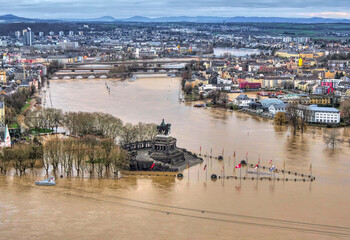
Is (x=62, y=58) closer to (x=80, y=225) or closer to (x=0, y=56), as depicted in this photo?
(x=0, y=56)

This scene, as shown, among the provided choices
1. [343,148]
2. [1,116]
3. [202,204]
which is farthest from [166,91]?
[202,204]

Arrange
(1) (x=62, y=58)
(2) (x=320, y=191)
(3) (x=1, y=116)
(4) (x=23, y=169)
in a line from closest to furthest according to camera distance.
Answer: (2) (x=320, y=191), (4) (x=23, y=169), (3) (x=1, y=116), (1) (x=62, y=58)

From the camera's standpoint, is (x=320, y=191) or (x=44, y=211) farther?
(x=320, y=191)

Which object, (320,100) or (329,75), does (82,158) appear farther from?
(329,75)

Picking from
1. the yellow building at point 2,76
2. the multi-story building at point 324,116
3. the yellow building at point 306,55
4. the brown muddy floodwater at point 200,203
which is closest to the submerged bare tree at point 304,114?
the multi-story building at point 324,116

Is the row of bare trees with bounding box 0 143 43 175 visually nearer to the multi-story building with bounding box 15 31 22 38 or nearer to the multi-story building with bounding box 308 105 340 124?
the multi-story building with bounding box 308 105 340 124

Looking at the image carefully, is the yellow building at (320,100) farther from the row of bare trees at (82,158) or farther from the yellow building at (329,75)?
the row of bare trees at (82,158)

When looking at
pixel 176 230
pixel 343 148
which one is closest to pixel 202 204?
pixel 176 230

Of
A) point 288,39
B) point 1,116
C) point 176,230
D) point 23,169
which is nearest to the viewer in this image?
point 176,230
